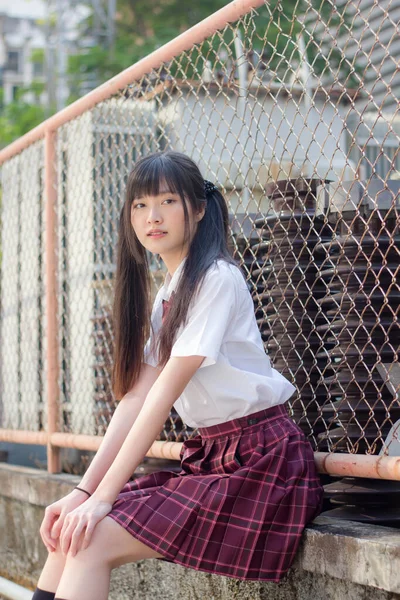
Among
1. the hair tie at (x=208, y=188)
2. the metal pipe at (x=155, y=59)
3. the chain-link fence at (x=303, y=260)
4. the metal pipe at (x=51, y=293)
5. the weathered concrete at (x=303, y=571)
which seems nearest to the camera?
the weathered concrete at (x=303, y=571)

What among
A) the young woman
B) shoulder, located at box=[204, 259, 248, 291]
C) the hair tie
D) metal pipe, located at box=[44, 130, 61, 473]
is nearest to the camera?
the young woman

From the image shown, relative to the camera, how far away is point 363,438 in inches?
95.8

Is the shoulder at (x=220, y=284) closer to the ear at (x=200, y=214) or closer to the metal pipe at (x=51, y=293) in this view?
the ear at (x=200, y=214)

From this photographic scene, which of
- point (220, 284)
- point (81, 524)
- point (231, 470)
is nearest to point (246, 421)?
point (231, 470)

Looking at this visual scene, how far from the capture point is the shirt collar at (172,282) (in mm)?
2398

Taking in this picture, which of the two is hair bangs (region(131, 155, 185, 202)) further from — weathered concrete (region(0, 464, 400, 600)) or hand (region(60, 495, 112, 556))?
weathered concrete (region(0, 464, 400, 600))

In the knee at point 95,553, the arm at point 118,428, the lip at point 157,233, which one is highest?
the lip at point 157,233

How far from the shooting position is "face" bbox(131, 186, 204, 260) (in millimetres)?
2402

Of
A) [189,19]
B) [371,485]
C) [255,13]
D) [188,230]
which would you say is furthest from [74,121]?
[189,19]

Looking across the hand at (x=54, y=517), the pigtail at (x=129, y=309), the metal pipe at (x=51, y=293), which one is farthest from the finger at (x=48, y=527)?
the metal pipe at (x=51, y=293)

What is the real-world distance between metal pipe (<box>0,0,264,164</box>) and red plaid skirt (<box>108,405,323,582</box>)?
125 centimetres

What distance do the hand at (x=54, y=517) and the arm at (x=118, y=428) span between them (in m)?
0.06

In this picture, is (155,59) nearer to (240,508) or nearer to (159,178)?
(159,178)

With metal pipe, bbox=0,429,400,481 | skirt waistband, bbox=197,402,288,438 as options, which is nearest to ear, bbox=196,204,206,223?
skirt waistband, bbox=197,402,288,438
